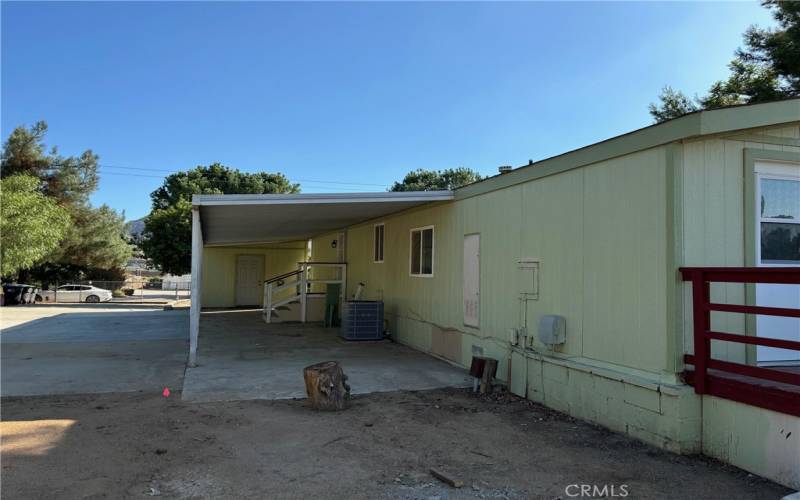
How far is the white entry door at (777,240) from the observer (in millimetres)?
4824

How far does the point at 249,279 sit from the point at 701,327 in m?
19.8

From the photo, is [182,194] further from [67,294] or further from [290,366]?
[290,366]

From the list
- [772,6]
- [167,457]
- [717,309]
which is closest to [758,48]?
[772,6]

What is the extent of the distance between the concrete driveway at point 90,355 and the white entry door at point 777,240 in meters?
6.73

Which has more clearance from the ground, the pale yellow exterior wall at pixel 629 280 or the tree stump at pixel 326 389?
the pale yellow exterior wall at pixel 629 280

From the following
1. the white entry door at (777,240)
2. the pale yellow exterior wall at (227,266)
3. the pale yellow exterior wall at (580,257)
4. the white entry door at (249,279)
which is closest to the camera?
the pale yellow exterior wall at (580,257)

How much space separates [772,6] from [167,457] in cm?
1513

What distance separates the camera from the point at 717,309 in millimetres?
4137

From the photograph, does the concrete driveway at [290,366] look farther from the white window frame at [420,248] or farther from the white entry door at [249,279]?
the white entry door at [249,279]

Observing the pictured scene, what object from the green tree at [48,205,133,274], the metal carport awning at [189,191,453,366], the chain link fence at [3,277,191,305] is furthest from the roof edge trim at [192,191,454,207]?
the green tree at [48,205,133,274]

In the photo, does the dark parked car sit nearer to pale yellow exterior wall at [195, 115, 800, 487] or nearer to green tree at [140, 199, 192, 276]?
green tree at [140, 199, 192, 276]

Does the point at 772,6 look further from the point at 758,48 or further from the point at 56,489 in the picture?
the point at 56,489

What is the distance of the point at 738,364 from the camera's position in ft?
13.4

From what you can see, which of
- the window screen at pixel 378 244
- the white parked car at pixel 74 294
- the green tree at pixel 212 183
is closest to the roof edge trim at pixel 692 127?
the window screen at pixel 378 244
